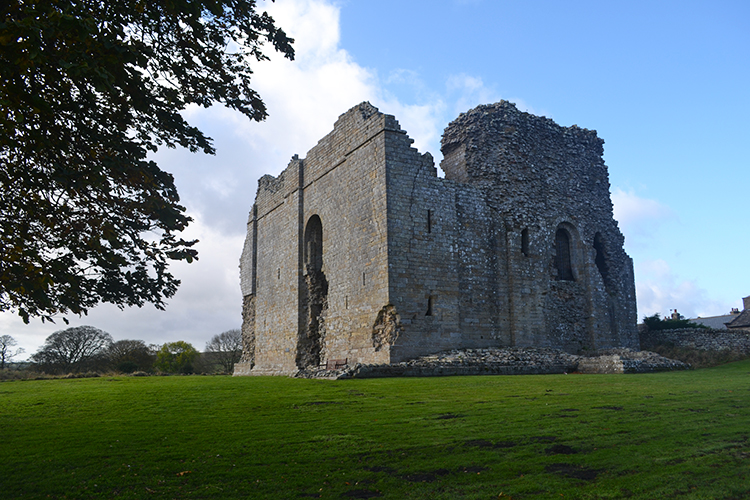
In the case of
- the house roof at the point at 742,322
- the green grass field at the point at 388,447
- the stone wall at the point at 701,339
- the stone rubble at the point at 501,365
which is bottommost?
the green grass field at the point at 388,447

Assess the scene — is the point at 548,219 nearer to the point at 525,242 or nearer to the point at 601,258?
the point at 525,242

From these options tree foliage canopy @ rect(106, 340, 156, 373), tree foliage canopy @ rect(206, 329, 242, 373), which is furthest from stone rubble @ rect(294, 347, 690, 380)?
tree foliage canopy @ rect(206, 329, 242, 373)

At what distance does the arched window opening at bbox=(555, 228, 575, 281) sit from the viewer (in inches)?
872

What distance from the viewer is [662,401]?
8414 mm

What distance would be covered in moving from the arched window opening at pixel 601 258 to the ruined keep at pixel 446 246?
0.05 metres

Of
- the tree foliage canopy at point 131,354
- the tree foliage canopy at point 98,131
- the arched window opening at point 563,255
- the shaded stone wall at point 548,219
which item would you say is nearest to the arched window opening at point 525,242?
the shaded stone wall at point 548,219

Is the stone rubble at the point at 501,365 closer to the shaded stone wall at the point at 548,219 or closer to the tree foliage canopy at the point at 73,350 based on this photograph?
the shaded stone wall at the point at 548,219

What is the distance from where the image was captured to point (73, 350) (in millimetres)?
33656

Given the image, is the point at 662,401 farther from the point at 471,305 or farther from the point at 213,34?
the point at 471,305

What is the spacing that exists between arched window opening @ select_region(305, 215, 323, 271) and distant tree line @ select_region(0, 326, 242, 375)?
1404 cm

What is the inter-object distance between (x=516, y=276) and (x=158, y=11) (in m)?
14.9

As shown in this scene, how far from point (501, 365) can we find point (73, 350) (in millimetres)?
28569

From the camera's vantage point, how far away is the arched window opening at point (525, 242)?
1989cm

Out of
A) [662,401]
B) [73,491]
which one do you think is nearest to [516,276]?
[662,401]
